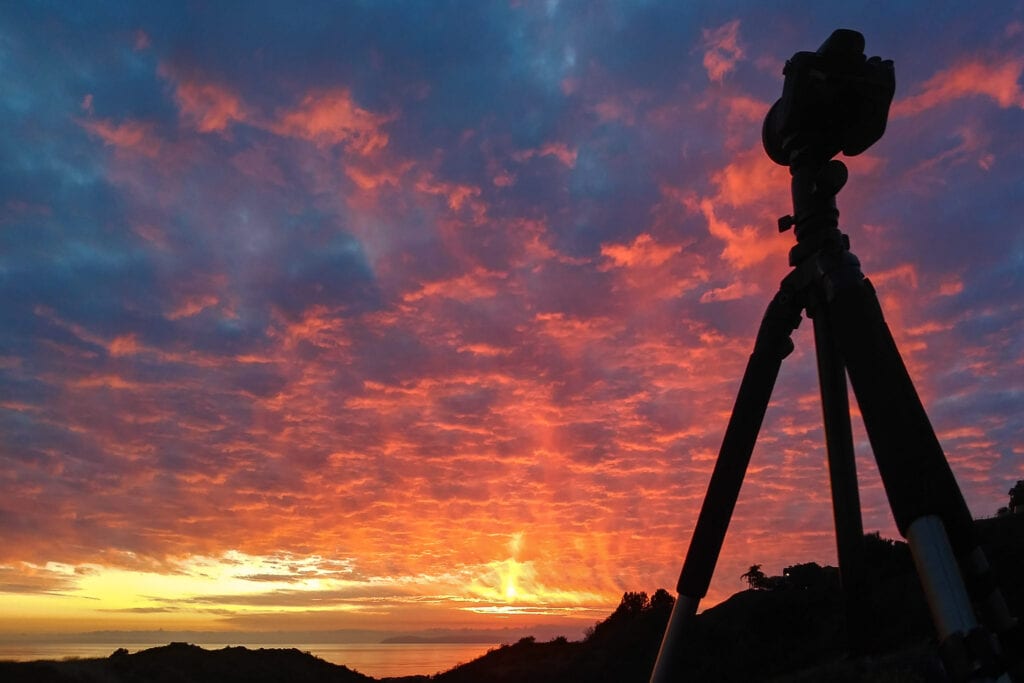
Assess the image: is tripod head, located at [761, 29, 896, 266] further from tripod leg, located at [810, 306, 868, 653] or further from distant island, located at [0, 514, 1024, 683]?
distant island, located at [0, 514, 1024, 683]

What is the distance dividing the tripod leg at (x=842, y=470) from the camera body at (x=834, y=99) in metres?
1.39

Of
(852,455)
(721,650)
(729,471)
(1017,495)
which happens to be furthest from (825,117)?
(1017,495)

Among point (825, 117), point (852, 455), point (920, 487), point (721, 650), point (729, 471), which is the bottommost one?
point (721, 650)

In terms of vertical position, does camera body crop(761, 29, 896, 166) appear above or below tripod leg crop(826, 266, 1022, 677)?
above

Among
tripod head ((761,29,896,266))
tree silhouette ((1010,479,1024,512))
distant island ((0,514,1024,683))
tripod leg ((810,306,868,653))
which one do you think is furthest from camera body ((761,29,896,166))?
tree silhouette ((1010,479,1024,512))

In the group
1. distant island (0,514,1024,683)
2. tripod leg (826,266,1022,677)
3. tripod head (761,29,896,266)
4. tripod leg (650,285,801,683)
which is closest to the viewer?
tripod leg (826,266,1022,677)

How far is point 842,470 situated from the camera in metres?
5.12

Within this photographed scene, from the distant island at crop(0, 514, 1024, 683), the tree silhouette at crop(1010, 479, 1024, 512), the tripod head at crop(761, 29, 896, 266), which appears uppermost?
the tree silhouette at crop(1010, 479, 1024, 512)

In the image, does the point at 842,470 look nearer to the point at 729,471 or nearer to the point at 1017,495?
the point at 729,471

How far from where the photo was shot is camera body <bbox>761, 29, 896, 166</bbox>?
488 cm

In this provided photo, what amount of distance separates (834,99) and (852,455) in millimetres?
2580

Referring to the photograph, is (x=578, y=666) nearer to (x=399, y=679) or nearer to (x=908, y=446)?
(x=399, y=679)

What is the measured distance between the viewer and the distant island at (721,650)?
13.2 meters

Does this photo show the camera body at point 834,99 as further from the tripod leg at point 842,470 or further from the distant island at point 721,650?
the distant island at point 721,650
